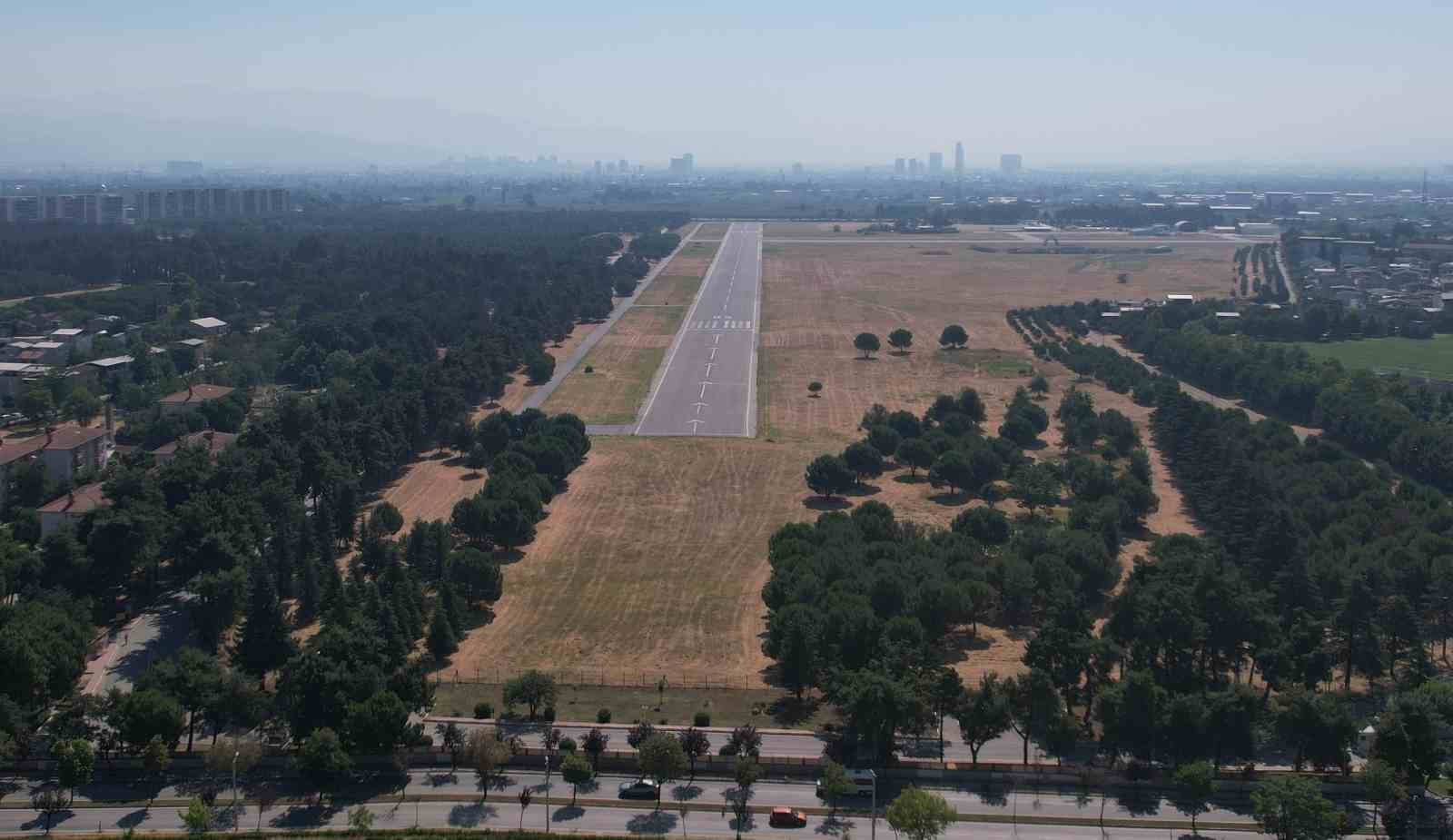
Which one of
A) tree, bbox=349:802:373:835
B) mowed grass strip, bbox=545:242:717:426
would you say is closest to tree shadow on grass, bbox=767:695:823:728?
tree, bbox=349:802:373:835

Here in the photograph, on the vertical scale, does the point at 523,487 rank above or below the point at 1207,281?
below

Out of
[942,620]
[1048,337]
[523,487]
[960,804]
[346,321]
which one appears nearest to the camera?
[960,804]

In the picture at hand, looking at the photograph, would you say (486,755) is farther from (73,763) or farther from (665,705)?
(73,763)

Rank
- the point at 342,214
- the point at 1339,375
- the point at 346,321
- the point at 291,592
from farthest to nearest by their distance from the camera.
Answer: the point at 342,214
the point at 346,321
the point at 1339,375
the point at 291,592

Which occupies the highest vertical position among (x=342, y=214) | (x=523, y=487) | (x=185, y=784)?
(x=342, y=214)

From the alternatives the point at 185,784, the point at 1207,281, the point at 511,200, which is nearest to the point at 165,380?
the point at 185,784

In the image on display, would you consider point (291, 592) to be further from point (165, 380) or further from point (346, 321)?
point (346, 321)

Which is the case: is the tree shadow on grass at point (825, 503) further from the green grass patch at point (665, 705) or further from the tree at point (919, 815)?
the tree at point (919, 815)

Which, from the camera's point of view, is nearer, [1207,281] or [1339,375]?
[1339,375]

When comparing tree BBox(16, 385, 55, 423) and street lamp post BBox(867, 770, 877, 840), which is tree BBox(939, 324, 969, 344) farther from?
street lamp post BBox(867, 770, 877, 840)
